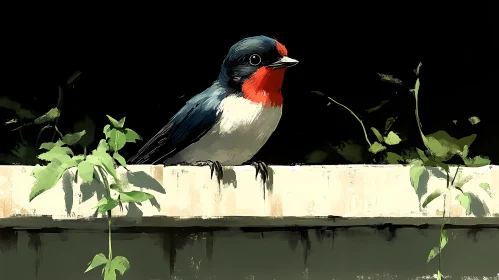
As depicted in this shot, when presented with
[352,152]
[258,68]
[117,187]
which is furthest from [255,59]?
[117,187]

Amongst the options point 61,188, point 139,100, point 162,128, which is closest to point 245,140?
point 162,128

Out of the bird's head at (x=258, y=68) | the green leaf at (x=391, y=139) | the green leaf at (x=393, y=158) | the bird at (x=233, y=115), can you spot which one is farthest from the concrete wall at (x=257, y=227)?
the bird's head at (x=258, y=68)

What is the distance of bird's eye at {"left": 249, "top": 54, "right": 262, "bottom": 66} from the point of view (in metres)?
2.02

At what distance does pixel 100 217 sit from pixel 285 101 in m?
0.84

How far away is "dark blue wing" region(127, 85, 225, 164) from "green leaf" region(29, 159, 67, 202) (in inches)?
21.7

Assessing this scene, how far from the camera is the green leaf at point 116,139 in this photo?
1514 millimetres

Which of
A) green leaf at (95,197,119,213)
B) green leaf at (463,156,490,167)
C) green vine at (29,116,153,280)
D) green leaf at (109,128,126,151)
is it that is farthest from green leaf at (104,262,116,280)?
green leaf at (463,156,490,167)

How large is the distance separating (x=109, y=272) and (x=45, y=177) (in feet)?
0.65

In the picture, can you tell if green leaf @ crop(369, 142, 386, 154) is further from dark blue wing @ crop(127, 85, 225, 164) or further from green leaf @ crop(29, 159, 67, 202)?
green leaf @ crop(29, 159, 67, 202)

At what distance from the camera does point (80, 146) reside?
2.07m

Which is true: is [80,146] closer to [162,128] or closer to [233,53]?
[162,128]

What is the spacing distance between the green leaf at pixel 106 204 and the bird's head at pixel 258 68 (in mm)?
594

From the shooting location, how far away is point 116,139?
152 cm

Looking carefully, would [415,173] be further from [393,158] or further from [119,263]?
[119,263]
